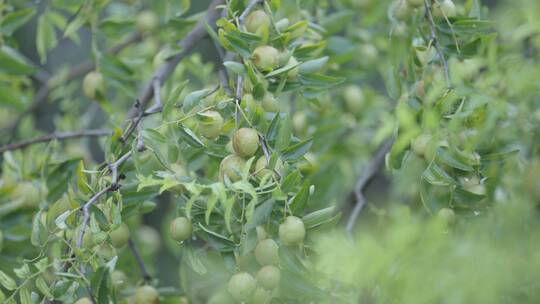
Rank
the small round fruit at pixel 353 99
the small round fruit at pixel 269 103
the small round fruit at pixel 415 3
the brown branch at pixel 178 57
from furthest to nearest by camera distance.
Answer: the small round fruit at pixel 353 99 → the brown branch at pixel 178 57 → the small round fruit at pixel 415 3 → the small round fruit at pixel 269 103

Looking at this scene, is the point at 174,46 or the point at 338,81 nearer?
the point at 338,81

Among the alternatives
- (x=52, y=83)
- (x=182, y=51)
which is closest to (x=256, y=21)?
(x=182, y=51)

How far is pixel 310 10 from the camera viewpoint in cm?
138

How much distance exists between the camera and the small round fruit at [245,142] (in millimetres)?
861

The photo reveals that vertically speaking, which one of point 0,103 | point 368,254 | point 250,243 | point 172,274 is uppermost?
point 368,254

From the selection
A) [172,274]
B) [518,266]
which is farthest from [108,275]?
[172,274]

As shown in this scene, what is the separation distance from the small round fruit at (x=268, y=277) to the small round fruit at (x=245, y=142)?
127mm

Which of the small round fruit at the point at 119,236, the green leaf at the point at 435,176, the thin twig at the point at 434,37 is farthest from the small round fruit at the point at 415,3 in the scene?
the small round fruit at the point at 119,236

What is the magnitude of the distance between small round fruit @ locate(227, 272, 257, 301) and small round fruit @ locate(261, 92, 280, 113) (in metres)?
0.21

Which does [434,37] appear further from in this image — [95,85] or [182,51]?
[95,85]

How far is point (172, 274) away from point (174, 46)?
1.53 metres

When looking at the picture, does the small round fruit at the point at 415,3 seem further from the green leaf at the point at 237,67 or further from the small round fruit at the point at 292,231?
the small round fruit at the point at 292,231

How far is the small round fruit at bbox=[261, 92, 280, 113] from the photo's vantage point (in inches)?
37.3

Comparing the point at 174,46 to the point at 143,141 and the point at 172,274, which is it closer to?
the point at 143,141
